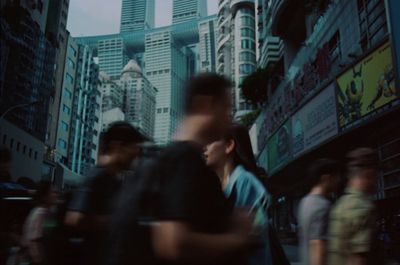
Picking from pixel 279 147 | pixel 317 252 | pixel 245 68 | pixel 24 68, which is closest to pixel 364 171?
pixel 317 252

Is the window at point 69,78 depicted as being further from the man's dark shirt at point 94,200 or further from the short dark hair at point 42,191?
the man's dark shirt at point 94,200

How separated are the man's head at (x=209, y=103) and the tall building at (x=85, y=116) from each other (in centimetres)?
7319

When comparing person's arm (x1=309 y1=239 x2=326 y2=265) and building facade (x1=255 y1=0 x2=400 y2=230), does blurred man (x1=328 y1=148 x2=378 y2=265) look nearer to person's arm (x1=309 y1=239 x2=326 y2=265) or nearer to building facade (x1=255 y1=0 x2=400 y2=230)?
person's arm (x1=309 y1=239 x2=326 y2=265)

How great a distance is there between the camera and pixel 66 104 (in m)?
59.4

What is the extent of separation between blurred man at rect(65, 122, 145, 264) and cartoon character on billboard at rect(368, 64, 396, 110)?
11.4 meters

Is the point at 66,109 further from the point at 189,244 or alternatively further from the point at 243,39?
the point at 189,244

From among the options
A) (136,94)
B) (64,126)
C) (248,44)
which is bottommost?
(64,126)

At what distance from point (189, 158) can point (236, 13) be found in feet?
239

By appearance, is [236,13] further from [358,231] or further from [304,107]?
[358,231]

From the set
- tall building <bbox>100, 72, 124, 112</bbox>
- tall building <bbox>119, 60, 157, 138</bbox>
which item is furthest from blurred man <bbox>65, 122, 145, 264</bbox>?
tall building <bbox>119, 60, 157, 138</bbox>

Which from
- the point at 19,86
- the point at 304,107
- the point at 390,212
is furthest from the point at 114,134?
the point at 19,86

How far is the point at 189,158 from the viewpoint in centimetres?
119

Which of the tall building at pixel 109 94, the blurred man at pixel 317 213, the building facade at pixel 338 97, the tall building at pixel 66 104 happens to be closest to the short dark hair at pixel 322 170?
the blurred man at pixel 317 213

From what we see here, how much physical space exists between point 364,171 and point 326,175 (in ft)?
1.97
